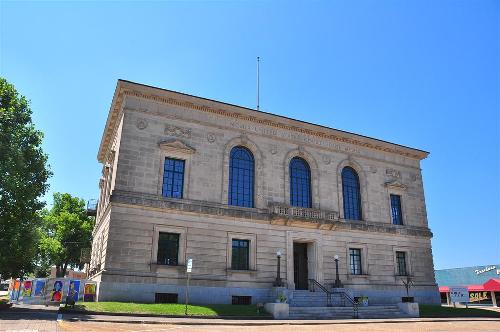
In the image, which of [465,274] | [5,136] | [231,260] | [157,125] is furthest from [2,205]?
[465,274]

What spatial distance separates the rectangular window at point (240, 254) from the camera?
1082 inches

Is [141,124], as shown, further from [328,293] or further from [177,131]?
[328,293]

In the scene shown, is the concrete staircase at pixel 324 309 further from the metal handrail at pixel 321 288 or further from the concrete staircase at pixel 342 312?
the metal handrail at pixel 321 288

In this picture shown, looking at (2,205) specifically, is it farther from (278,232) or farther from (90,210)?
(90,210)

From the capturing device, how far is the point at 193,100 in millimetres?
28828

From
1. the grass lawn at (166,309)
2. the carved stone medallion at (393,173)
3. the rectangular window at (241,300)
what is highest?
the carved stone medallion at (393,173)

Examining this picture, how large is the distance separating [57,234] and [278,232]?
35112 mm

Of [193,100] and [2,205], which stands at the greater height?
[193,100]

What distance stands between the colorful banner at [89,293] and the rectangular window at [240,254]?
8.88 metres

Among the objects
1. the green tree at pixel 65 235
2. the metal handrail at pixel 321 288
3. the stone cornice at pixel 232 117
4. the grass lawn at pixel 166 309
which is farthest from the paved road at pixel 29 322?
the green tree at pixel 65 235

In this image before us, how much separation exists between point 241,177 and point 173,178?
517cm

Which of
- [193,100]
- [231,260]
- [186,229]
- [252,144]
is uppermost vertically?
[193,100]

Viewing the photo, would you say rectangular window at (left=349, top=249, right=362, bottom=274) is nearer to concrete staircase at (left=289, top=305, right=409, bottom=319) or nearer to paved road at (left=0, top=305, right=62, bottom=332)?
concrete staircase at (left=289, top=305, right=409, bottom=319)

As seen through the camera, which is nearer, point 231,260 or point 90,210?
point 231,260
